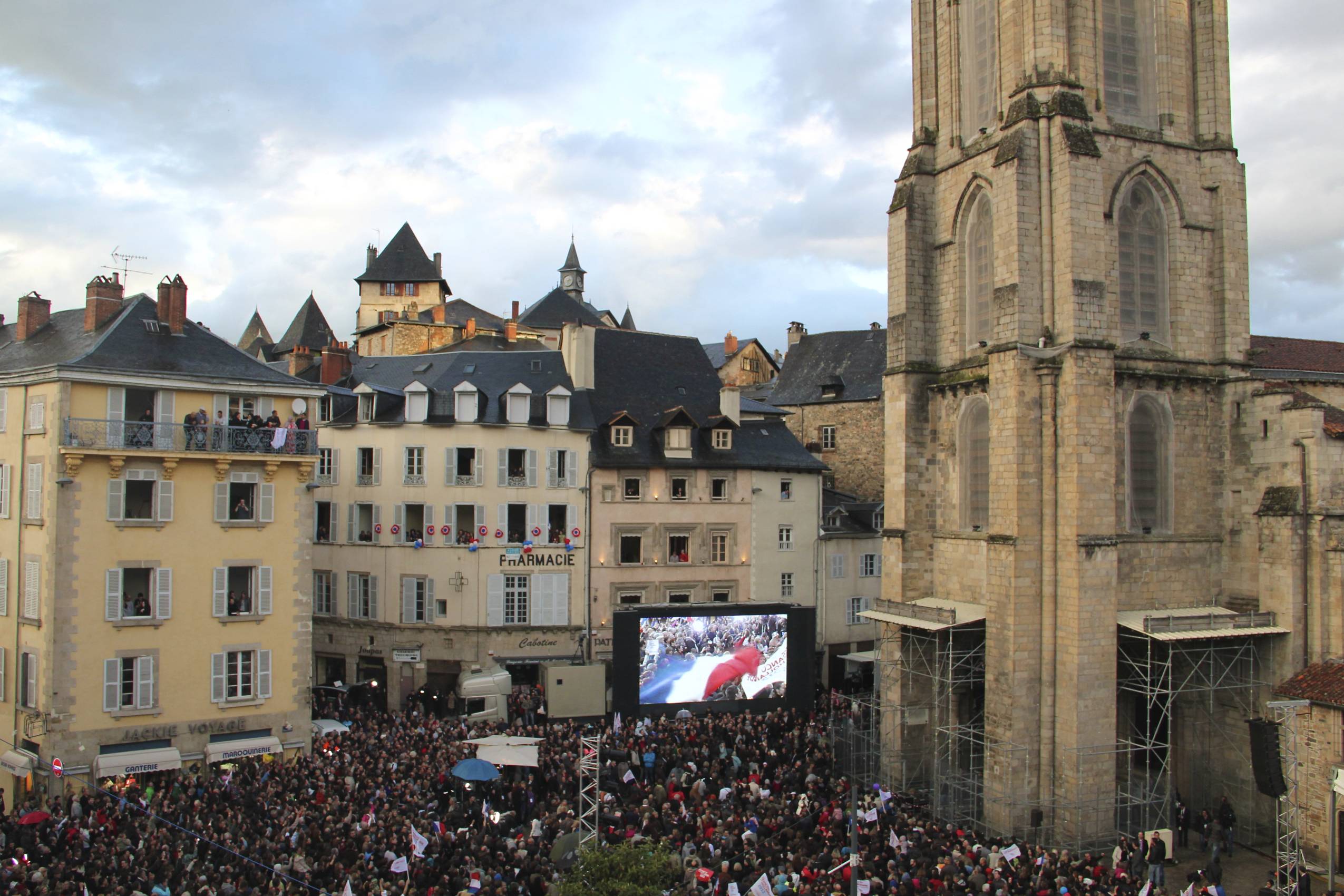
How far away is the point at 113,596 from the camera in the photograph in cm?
2827

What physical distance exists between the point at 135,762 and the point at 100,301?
1264 cm

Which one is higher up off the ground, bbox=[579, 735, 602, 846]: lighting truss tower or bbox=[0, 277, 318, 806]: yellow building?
bbox=[0, 277, 318, 806]: yellow building

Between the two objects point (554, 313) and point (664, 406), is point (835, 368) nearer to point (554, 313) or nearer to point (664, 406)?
point (664, 406)

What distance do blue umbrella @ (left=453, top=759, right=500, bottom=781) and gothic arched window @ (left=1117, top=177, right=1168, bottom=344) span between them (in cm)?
1938

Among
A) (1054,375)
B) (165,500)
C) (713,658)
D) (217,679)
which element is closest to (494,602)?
(713,658)

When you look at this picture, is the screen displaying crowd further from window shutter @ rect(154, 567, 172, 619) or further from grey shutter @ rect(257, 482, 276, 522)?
window shutter @ rect(154, 567, 172, 619)

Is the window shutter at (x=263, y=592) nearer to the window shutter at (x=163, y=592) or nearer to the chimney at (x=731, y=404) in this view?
the window shutter at (x=163, y=592)

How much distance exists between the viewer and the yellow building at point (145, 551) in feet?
90.9

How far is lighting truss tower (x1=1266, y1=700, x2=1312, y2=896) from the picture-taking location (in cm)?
2389

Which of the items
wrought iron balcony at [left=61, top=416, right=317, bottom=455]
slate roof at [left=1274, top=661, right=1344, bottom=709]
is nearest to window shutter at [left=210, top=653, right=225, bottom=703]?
wrought iron balcony at [left=61, top=416, right=317, bottom=455]

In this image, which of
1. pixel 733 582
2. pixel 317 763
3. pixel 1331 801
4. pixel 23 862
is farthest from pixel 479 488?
pixel 1331 801

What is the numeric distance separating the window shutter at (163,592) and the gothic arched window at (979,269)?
22.6m

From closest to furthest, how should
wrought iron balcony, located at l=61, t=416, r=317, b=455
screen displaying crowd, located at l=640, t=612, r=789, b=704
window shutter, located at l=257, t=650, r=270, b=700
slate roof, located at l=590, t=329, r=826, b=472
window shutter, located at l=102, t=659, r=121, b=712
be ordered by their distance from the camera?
1. window shutter, located at l=102, t=659, r=121, b=712
2. wrought iron balcony, located at l=61, t=416, r=317, b=455
3. window shutter, located at l=257, t=650, r=270, b=700
4. screen displaying crowd, located at l=640, t=612, r=789, b=704
5. slate roof, located at l=590, t=329, r=826, b=472

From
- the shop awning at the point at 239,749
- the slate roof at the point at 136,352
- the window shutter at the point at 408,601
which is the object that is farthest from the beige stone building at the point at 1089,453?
the slate roof at the point at 136,352
